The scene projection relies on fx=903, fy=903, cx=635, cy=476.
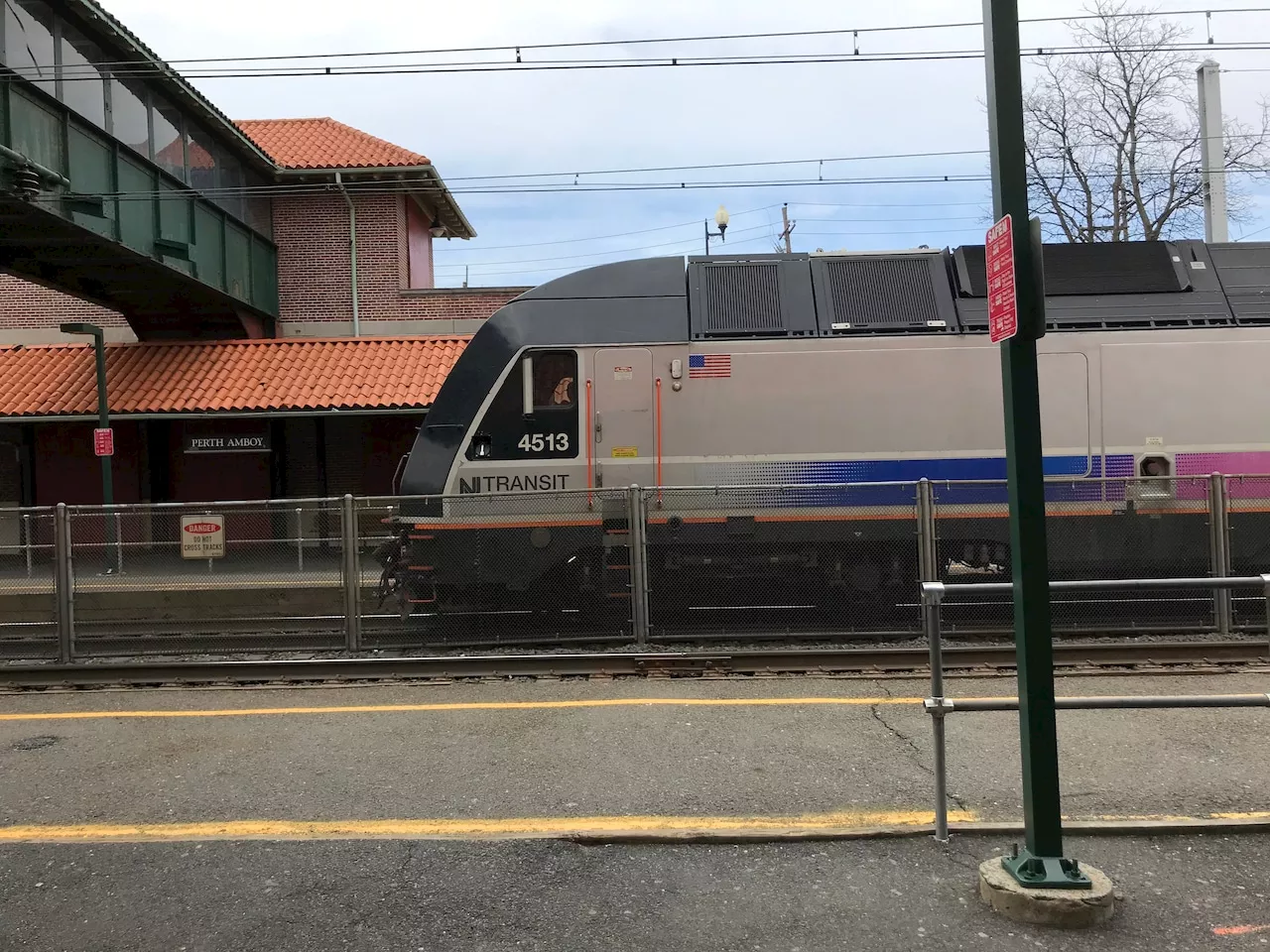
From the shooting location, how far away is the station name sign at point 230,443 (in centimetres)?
1689

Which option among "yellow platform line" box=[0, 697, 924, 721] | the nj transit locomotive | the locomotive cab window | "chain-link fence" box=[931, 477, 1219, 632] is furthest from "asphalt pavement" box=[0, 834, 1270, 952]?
the locomotive cab window

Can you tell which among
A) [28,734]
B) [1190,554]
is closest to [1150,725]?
[1190,554]

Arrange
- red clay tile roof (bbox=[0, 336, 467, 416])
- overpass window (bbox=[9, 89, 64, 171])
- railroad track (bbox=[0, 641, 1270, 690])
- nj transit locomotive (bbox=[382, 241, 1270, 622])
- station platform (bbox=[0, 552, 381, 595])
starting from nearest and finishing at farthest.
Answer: railroad track (bbox=[0, 641, 1270, 690])
station platform (bbox=[0, 552, 381, 595])
nj transit locomotive (bbox=[382, 241, 1270, 622])
overpass window (bbox=[9, 89, 64, 171])
red clay tile roof (bbox=[0, 336, 467, 416])

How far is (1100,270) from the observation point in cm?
976

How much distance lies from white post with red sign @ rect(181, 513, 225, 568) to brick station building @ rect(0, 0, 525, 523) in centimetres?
557

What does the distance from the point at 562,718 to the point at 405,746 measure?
3.69ft

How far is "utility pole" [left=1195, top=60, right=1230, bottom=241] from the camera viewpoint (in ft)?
56.7

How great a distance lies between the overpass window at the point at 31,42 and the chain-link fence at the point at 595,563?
6.95 m

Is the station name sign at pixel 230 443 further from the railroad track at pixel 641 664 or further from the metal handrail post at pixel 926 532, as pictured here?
the metal handrail post at pixel 926 532

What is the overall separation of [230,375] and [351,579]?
921cm

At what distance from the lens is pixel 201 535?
29.6ft

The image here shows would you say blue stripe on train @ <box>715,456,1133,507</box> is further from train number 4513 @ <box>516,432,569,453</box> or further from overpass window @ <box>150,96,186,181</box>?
overpass window @ <box>150,96,186,181</box>

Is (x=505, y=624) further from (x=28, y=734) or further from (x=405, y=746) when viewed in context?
(x=28, y=734)

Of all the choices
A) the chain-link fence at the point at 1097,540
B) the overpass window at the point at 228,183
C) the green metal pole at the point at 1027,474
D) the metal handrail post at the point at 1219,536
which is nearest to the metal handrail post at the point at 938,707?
the green metal pole at the point at 1027,474
